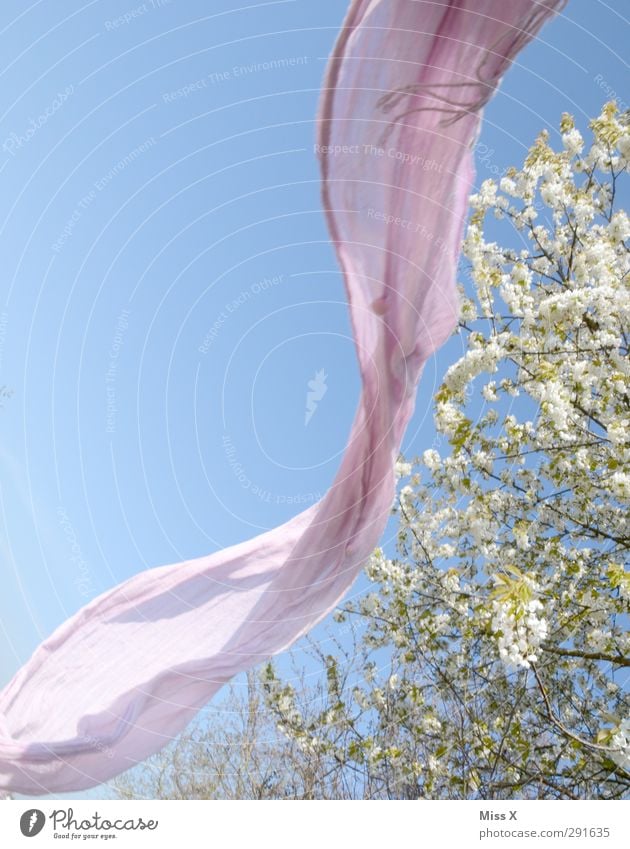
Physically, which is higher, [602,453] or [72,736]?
[602,453]

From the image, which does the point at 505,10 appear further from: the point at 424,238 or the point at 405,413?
the point at 405,413

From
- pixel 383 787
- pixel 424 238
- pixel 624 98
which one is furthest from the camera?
pixel 383 787

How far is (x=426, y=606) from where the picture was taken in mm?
5434

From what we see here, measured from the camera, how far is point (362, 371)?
4.33 meters

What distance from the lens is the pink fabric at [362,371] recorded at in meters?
4.12

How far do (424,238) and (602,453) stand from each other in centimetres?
170

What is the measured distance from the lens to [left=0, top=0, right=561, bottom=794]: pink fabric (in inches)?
162
